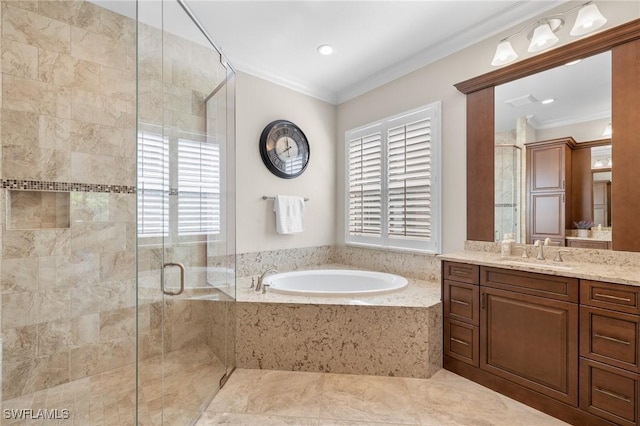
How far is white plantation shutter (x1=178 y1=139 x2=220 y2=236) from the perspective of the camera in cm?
196

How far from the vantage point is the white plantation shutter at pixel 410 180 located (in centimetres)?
291

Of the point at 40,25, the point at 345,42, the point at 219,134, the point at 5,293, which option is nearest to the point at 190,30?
the point at 219,134

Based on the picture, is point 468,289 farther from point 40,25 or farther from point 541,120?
point 40,25

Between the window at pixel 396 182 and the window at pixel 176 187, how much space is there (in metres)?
1.89

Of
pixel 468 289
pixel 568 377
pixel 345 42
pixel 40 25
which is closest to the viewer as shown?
pixel 568 377

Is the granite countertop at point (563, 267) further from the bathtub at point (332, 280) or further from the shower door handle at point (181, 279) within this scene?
the shower door handle at point (181, 279)

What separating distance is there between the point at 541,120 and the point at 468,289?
139cm

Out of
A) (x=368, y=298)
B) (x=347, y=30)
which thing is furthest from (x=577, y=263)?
(x=347, y=30)

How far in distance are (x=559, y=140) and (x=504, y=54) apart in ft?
2.55

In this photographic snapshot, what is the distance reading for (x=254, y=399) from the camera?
76.4 inches

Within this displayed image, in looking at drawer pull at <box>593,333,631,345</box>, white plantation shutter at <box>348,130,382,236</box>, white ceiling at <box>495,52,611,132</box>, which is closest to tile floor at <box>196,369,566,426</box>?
drawer pull at <box>593,333,631,345</box>

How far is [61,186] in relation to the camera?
206 cm

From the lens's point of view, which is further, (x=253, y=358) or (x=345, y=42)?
(x=345, y=42)

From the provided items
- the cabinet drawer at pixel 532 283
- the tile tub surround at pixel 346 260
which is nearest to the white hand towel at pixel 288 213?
the tile tub surround at pixel 346 260
